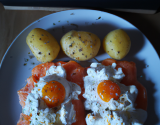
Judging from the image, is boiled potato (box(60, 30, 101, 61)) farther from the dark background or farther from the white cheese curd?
the dark background

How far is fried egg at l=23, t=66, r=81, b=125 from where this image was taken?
47.8 inches

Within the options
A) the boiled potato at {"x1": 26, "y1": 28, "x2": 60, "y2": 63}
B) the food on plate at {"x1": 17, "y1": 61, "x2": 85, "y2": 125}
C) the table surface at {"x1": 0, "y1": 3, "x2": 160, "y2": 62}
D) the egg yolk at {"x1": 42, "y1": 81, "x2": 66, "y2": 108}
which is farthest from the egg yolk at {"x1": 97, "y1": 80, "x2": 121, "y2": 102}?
the table surface at {"x1": 0, "y1": 3, "x2": 160, "y2": 62}

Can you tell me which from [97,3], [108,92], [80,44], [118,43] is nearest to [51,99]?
[108,92]

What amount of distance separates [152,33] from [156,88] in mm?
841

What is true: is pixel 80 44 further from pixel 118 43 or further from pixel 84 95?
pixel 84 95

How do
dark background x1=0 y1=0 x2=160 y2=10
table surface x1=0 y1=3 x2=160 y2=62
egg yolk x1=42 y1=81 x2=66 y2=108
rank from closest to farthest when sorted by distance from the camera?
egg yolk x1=42 y1=81 x2=66 y2=108
dark background x1=0 y1=0 x2=160 y2=10
table surface x1=0 y1=3 x2=160 y2=62

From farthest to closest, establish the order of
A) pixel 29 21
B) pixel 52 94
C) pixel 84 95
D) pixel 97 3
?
pixel 29 21 < pixel 97 3 < pixel 84 95 < pixel 52 94

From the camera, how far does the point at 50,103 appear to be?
1234mm

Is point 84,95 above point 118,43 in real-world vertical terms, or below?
below

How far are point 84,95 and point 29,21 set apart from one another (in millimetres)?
1461

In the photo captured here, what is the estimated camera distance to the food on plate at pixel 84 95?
1.23m

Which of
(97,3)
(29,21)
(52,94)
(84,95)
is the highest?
(97,3)

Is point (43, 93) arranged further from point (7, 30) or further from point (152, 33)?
point (152, 33)

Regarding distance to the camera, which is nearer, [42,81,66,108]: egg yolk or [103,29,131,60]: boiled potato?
[42,81,66,108]: egg yolk
